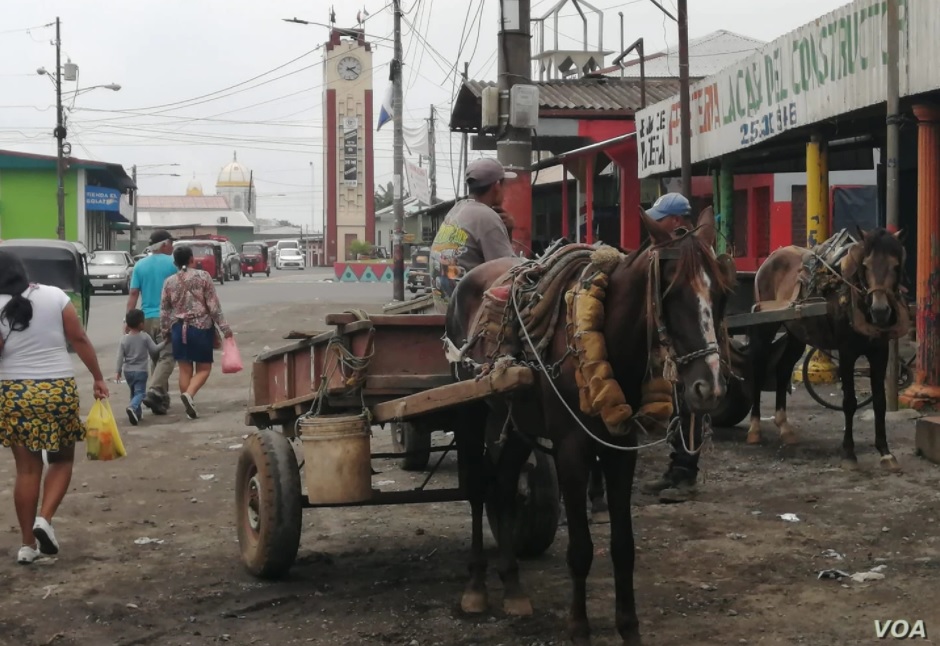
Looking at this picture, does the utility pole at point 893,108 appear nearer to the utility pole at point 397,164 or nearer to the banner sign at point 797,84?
the banner sign at point 797,84

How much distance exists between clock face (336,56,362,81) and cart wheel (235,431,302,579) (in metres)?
97.9

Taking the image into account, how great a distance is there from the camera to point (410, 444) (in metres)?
9.23

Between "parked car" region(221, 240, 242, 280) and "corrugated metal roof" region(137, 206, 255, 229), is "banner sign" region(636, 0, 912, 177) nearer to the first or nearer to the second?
"parked car" region(221, 240, 242, 280)

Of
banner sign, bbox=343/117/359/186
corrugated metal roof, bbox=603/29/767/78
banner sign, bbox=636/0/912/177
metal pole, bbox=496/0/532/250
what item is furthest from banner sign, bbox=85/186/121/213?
metal pole, bbox=496/0/532/250

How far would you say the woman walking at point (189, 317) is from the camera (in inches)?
523

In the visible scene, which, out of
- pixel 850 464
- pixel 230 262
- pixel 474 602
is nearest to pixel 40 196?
pixel 230 262

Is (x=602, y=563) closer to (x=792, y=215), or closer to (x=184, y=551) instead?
(x=184, y=551)

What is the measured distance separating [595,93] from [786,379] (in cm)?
1777

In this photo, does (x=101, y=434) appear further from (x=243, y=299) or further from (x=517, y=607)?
(x=243, y=299)

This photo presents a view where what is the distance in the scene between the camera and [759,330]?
35.7 feet

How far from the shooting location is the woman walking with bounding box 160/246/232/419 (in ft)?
43.6

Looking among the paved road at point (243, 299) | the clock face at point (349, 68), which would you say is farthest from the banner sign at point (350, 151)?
the paved road at point (243, 299)

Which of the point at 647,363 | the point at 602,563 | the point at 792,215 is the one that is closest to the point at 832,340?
the point at 602,563

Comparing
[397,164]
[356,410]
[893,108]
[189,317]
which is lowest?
[356,410]
